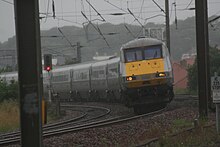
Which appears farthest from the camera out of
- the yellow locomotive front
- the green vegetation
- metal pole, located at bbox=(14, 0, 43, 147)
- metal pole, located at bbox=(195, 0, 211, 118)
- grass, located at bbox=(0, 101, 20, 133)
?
the yellow locomotive front

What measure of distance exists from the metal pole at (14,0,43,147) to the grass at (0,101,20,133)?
37.5ft

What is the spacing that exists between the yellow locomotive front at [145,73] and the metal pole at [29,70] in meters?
12.1

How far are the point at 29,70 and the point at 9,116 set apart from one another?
15310 mm

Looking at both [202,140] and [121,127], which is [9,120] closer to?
[121,127]

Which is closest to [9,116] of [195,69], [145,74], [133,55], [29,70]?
[133,55]

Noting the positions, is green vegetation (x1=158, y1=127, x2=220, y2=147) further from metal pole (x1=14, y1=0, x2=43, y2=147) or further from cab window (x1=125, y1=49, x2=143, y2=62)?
cab window (x1=125, y1=49, x2=143, y2=62)

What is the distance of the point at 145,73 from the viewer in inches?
783

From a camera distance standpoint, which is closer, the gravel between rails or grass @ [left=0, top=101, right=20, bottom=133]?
the gravel between rails

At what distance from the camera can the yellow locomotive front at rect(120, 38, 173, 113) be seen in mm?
19844

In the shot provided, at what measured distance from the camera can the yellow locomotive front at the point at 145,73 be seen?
65.1 feet

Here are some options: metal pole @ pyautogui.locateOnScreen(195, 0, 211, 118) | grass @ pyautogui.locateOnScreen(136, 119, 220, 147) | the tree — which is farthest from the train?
the tree

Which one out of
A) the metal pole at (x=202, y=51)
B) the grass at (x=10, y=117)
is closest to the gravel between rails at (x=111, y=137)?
the metal pole at (x=202, y=51)

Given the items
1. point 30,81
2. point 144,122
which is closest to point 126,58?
point 144,122

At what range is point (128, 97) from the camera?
65.6 ft
